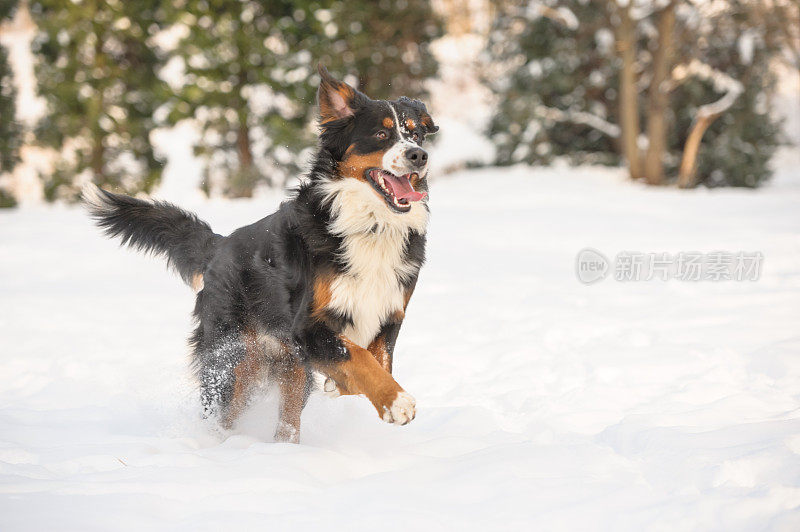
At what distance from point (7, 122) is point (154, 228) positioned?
62.3 feet

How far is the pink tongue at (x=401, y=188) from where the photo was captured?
346 centimetres

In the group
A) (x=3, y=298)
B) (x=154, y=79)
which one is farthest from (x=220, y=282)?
(x=154, y=79)

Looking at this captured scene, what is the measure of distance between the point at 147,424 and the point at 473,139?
79.1 feet

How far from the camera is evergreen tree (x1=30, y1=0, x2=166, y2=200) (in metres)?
19.6

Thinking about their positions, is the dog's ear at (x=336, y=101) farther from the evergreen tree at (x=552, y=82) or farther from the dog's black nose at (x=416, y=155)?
the evergreen tree at (x=552, y=82)

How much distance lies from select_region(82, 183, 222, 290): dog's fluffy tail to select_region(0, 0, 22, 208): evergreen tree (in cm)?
1768

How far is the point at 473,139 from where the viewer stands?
2689cm

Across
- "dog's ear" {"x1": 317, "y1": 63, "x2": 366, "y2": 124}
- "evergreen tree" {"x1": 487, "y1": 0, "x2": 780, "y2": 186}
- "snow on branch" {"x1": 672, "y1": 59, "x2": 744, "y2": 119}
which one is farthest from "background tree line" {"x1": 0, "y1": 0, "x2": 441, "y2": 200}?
"dog's ear" {"x1": 317, "y1": 63, "x2": 366, "y2": 124}

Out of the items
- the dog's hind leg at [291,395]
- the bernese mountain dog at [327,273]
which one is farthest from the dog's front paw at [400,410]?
the dog's hind leg at [291,395]

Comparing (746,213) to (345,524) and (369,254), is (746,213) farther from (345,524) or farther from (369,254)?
(345,524)

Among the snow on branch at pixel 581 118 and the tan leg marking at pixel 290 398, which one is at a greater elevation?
the tan leg marking at pixel 290 398

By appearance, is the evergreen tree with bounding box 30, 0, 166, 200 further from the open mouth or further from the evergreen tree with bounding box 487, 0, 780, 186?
the open mouth

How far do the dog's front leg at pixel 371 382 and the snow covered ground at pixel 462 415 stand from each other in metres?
0.23

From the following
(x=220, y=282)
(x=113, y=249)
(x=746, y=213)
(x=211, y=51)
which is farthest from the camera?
(x=211, y=51)
